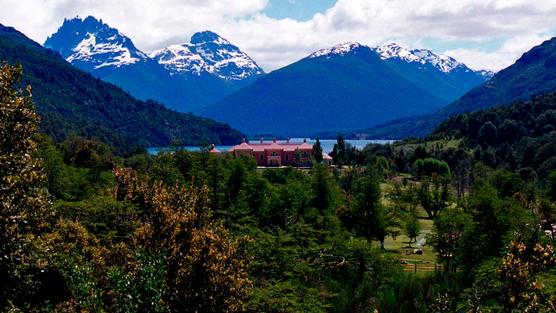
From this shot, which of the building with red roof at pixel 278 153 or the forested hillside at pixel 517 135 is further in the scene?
the building with red roof at pixel 278 153

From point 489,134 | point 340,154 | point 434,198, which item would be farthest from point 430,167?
point 434,198

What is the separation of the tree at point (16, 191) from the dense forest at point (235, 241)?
0.16 feet

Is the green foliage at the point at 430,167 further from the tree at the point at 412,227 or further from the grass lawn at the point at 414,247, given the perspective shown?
the tree at the point at 412,227

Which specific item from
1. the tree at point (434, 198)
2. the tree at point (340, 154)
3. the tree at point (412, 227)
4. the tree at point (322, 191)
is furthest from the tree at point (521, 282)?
the tree at point (340, 154)

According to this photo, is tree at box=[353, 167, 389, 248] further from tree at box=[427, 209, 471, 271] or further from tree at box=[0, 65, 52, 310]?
tree at box=[0, 65, 52, 310]

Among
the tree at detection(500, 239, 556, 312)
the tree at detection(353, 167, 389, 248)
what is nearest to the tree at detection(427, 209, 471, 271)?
the tree at detection(353, 167, 389, 248)

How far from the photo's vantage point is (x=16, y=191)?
20500 millimetres

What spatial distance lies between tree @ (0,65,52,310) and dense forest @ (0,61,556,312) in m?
0.05

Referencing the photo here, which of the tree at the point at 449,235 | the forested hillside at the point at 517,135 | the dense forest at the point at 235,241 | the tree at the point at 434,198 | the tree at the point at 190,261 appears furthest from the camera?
the forested hillside at the point at 517,135

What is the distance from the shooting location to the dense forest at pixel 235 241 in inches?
766

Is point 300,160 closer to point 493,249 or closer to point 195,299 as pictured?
point 493,249

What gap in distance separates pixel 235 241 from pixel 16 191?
8.35 metres

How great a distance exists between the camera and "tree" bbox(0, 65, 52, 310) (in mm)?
19922

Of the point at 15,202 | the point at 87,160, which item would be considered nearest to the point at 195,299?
the point at 15,202
